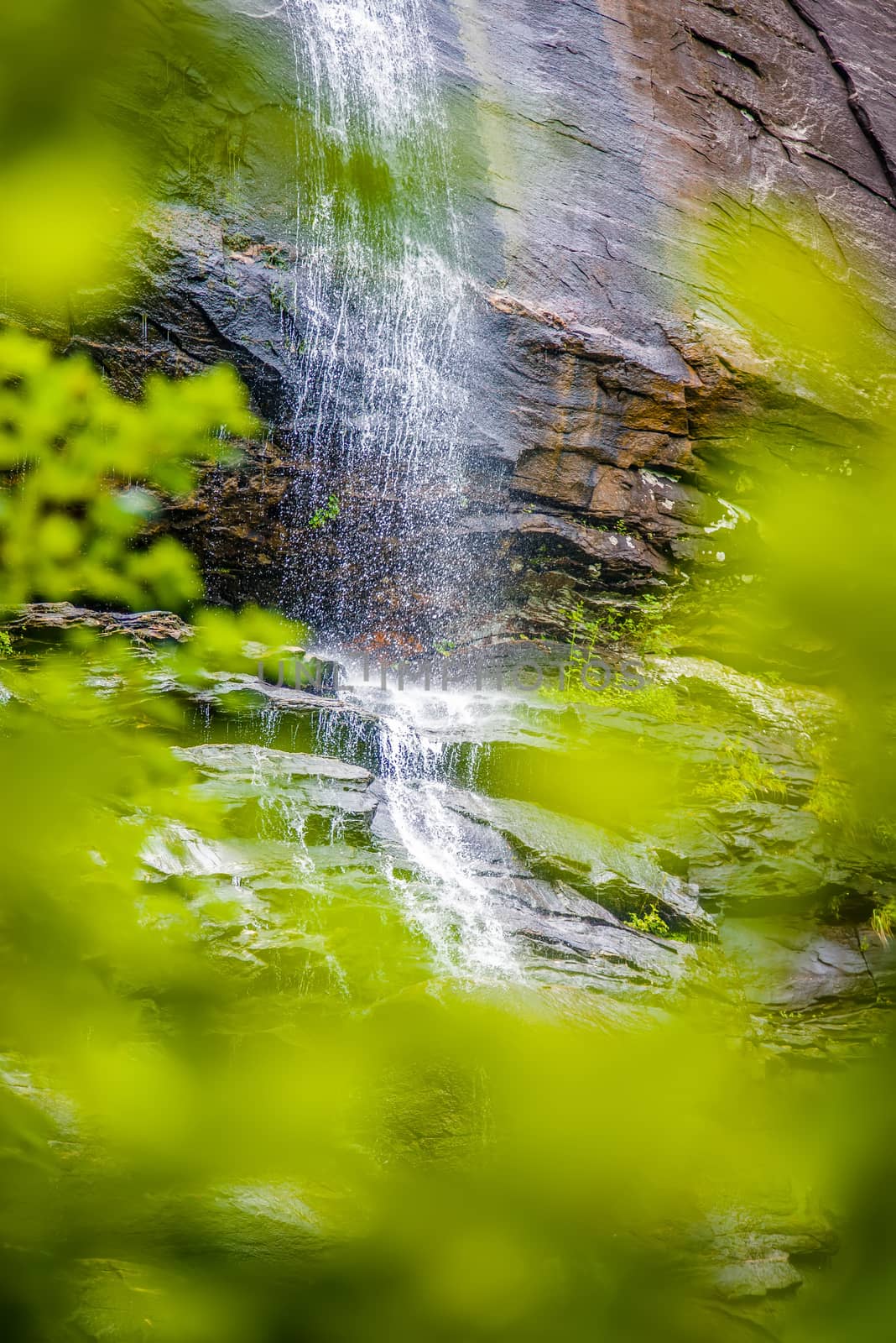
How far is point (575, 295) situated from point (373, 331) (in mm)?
1528

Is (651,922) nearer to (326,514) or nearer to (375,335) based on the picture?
(326,514)

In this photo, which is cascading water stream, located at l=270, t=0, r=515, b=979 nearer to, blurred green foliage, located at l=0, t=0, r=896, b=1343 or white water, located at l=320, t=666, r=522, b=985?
white water, located at l=320, t=666, r=522, b=985

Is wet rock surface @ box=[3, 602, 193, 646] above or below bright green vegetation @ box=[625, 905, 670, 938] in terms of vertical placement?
above

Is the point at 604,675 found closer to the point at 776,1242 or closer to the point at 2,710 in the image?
the point at 776,1242

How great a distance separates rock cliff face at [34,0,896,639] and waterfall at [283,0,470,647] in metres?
0.17

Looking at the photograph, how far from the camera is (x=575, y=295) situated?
6633 mm

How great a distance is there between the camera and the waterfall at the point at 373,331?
632cm

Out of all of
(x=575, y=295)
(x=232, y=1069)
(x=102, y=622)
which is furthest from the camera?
(x=575, y=295)

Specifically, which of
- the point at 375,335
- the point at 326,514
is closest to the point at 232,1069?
the point at 326,514

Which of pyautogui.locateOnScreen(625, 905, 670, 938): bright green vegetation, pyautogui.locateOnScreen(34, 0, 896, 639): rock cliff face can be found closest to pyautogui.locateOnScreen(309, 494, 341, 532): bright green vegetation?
pyautogui.locateOnScreen(34, 0, 896, 639): rock cliff face

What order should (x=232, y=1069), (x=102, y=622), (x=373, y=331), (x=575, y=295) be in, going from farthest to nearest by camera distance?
→ 1. (x=575, y=295)
2. (x=373, y=331)
3. (x=102, y=622)
4. (x=232, y=1069)

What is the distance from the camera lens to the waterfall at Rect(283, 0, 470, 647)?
6.32 meters

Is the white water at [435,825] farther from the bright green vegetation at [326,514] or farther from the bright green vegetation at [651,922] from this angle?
the bright green vegetation at [326,514]

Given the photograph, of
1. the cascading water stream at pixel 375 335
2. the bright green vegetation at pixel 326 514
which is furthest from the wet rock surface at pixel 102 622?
the bright green vegetation at pixel 326 514
